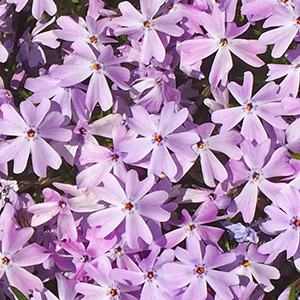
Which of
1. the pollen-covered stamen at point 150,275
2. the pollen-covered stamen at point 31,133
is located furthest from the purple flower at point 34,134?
the pollen-covered stamen at point 150,275

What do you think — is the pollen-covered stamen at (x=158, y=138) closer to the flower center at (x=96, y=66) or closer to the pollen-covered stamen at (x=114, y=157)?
the pollen-covered stamen at (x=114, y=157)

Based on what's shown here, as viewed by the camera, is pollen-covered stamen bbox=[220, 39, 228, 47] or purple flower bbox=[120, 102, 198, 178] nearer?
purple flower bbox=[120, 102, 198, 178]

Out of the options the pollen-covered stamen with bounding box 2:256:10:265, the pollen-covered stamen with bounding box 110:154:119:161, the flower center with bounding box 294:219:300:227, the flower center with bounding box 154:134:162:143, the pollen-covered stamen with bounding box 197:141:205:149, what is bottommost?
the pollen-covered stamen with bounding box 2:256:10:265

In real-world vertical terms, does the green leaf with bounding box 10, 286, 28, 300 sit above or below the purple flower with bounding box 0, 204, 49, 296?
below

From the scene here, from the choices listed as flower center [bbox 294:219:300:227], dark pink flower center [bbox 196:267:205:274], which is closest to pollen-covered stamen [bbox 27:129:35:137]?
dark pink flower center [bbox 196:267:205:274]

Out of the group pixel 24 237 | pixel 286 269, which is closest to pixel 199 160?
pixel 286 269

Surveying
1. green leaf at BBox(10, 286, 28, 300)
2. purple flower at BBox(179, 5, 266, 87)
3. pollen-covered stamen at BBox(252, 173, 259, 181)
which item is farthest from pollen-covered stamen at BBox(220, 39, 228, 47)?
green leaf at BBox(10, 286, 28, 300)

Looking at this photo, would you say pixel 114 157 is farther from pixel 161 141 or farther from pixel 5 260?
pixel 5 260

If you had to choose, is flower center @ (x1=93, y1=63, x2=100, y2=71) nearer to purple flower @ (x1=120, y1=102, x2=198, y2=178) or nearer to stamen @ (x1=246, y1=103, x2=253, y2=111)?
purple flower @ (x1=120, y1=102, x2=198, y2=178)
